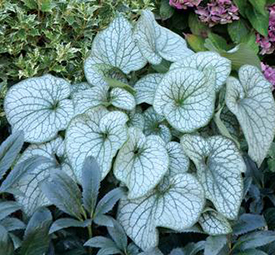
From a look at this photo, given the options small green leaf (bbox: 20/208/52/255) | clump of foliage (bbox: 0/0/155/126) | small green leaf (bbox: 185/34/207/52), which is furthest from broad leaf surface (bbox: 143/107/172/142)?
small green leaf (bbox: 185/34/207/52)

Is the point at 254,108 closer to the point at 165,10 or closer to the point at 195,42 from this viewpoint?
the point at 195,42

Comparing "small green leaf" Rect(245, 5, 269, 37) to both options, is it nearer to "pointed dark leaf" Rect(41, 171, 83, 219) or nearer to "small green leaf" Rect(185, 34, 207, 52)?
"small green leaf" Rect(185, 34, 207, 52)

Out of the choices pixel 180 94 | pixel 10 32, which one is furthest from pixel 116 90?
pixel 10 32

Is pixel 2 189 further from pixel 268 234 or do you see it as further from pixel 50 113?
pixel 268 234

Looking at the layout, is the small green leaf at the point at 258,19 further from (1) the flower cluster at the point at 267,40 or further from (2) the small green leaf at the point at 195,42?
(2) the small green leaf at the point at 195,42

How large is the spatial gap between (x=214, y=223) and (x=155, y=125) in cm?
33

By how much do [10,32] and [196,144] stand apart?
715 millimetres

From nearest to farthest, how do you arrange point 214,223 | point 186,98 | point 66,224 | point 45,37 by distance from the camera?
1. point 66,224
2. point 214,223
3. point 186,98
4. point 45,37

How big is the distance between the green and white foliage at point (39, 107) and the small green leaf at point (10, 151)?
0.43ft

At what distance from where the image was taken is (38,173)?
4.25 feet

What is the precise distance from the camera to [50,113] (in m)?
1.38

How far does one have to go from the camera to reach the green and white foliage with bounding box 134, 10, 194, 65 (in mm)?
1437

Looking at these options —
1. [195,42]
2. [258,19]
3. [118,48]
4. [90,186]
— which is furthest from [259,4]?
[90,186]

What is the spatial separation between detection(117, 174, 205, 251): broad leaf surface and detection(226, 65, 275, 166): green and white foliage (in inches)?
7.8
